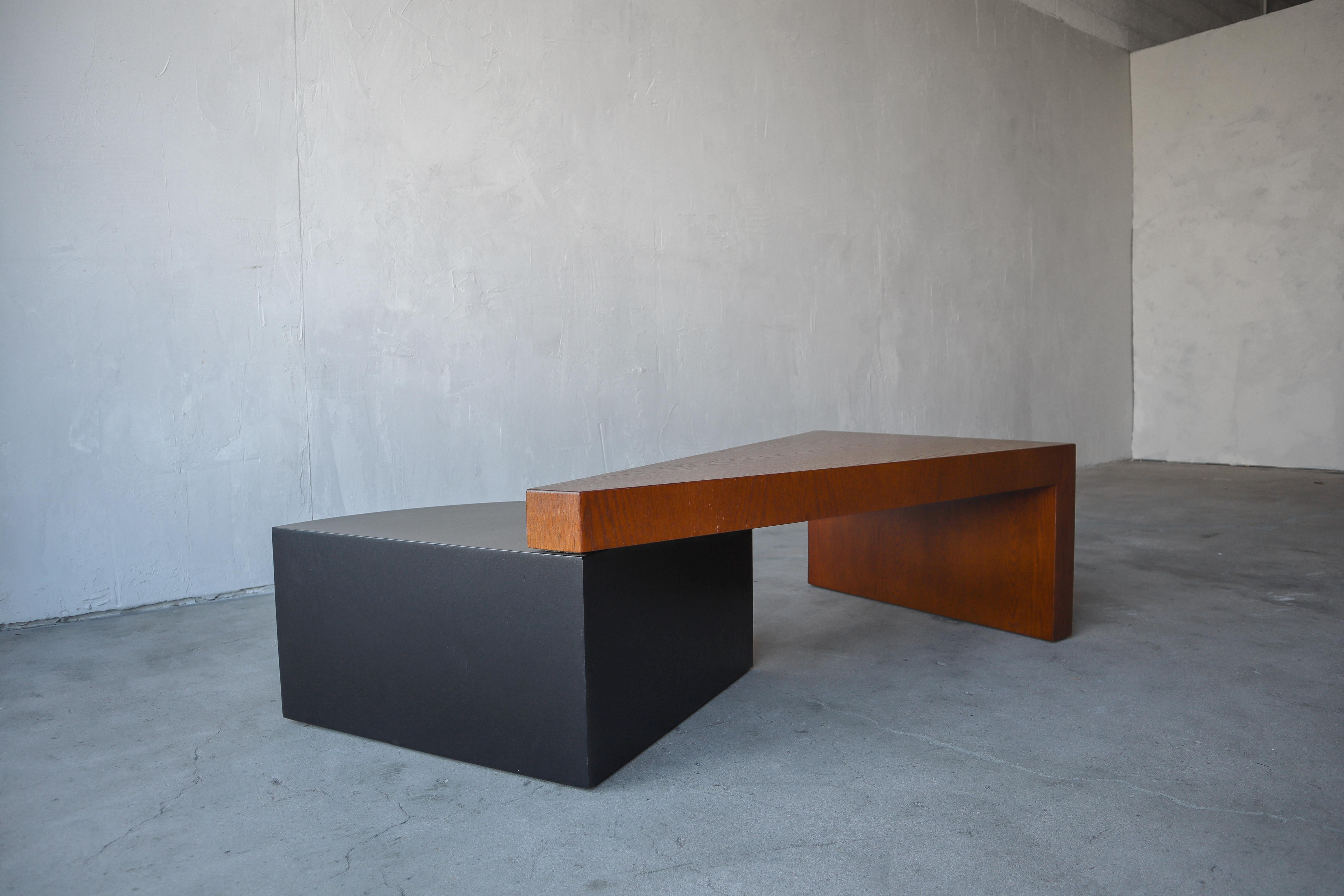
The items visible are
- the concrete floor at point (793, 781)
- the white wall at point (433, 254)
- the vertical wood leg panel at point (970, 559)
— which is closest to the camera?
the concrete floor at point (793, 781)

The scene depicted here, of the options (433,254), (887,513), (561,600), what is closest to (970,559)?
(887,513)

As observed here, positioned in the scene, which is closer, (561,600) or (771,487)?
(561,600)

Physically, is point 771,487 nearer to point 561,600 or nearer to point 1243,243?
point 561,600

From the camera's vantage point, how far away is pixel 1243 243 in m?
5.11

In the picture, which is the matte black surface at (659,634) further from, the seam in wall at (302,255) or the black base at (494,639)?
the seam in wall at (302,255)

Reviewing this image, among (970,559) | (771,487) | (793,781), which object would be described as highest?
(771,487)

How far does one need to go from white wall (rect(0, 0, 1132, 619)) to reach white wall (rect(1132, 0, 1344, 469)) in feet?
5.98

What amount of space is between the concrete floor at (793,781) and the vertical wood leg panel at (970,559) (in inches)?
2.7

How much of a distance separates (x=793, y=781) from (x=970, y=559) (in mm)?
982

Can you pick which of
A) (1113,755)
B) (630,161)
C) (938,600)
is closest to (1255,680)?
(1113,755)

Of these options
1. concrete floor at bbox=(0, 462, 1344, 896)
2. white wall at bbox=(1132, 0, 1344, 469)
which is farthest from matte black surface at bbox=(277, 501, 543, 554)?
white wall at bbox=(1132, 0, 1344, 469)

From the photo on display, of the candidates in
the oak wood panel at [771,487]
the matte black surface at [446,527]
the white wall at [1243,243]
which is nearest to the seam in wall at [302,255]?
the matte black surface at [446,527]

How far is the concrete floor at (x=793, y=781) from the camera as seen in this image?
1.01 metres

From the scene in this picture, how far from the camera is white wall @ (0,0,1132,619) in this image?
221 cm
